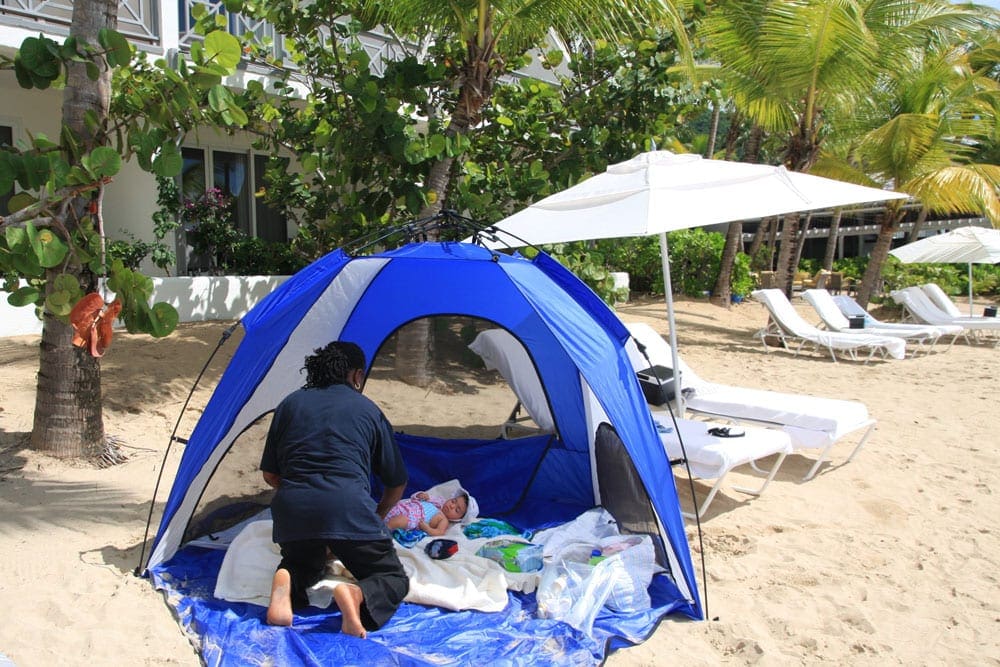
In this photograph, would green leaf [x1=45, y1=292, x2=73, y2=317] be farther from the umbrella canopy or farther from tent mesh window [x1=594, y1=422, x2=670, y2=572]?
tent mesh window [x1=594, y1=422, x2=670, y2=572]

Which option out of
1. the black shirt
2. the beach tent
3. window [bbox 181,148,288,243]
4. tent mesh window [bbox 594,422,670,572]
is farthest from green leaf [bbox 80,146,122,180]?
window [bbox 181,148,288,243]

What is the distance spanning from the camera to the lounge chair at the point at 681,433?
200 inches

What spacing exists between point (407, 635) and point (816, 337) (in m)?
9.47

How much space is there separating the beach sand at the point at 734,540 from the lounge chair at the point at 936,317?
5.78m

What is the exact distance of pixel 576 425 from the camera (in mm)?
5473

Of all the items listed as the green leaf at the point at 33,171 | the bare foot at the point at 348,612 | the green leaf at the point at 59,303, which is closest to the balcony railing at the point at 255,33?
the green leaf at the point at 33,171

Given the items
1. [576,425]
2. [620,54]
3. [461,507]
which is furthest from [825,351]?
[461,507]

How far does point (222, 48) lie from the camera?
425 cm

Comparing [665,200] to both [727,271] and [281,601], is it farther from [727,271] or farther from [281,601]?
[727,271]

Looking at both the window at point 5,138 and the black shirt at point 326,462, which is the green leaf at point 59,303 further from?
the window at point 5,138

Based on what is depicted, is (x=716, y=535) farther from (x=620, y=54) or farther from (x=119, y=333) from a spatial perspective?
(x=119, y=333)

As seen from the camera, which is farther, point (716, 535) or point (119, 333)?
point (119, 333)

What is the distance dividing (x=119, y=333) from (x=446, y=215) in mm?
5867

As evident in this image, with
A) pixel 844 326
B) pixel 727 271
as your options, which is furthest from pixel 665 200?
pixel 727 271
